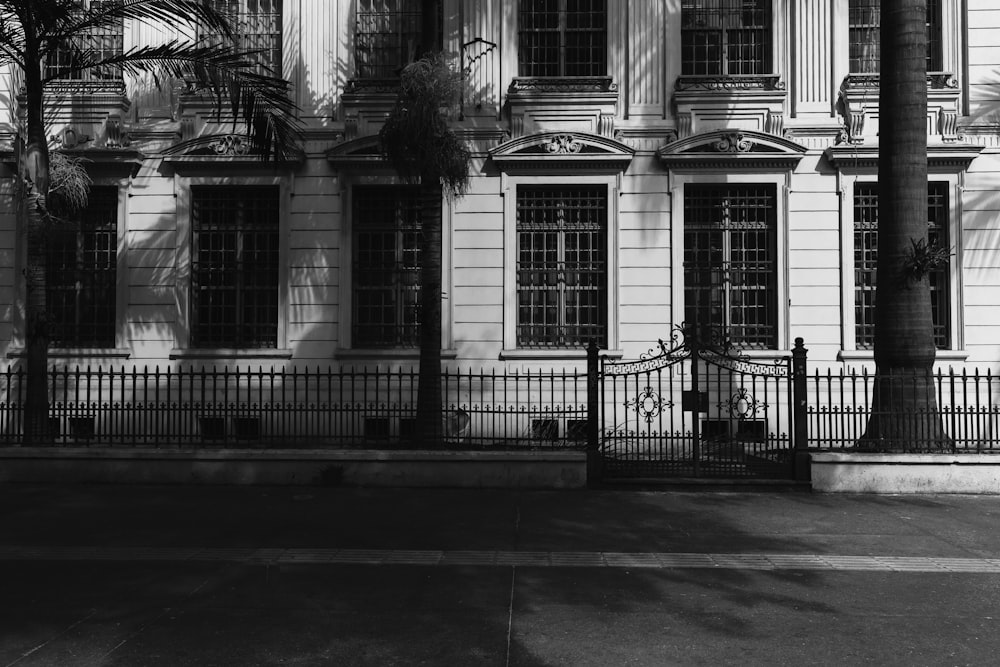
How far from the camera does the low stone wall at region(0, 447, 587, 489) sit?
11617mm

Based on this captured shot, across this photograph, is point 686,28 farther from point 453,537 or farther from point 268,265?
point 453,537

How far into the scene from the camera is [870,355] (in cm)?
1569

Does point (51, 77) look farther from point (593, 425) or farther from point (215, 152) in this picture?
point (593, 425)

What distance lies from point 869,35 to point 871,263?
457 centimetres

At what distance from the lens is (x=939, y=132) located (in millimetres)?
15953

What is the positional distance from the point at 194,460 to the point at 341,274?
5.52 m

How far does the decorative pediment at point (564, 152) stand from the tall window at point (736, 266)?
5.33 ft

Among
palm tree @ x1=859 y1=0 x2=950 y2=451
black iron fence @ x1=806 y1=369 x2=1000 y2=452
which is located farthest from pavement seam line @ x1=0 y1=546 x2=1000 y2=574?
palm tree @ x1=859 y1=0 x2=950 y2=451

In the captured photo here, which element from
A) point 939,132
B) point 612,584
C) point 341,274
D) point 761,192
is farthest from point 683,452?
point 939,132

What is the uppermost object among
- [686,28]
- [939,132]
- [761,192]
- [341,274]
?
[686,28]

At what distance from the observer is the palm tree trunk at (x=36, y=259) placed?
12.1 metres

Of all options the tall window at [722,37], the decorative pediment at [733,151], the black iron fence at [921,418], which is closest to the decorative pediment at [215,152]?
the decorative pediment at [733,151]

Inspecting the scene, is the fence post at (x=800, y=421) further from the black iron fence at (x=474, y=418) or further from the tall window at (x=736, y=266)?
the tall window at (x=736, y=266)

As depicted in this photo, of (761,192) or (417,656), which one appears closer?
(417,656)
